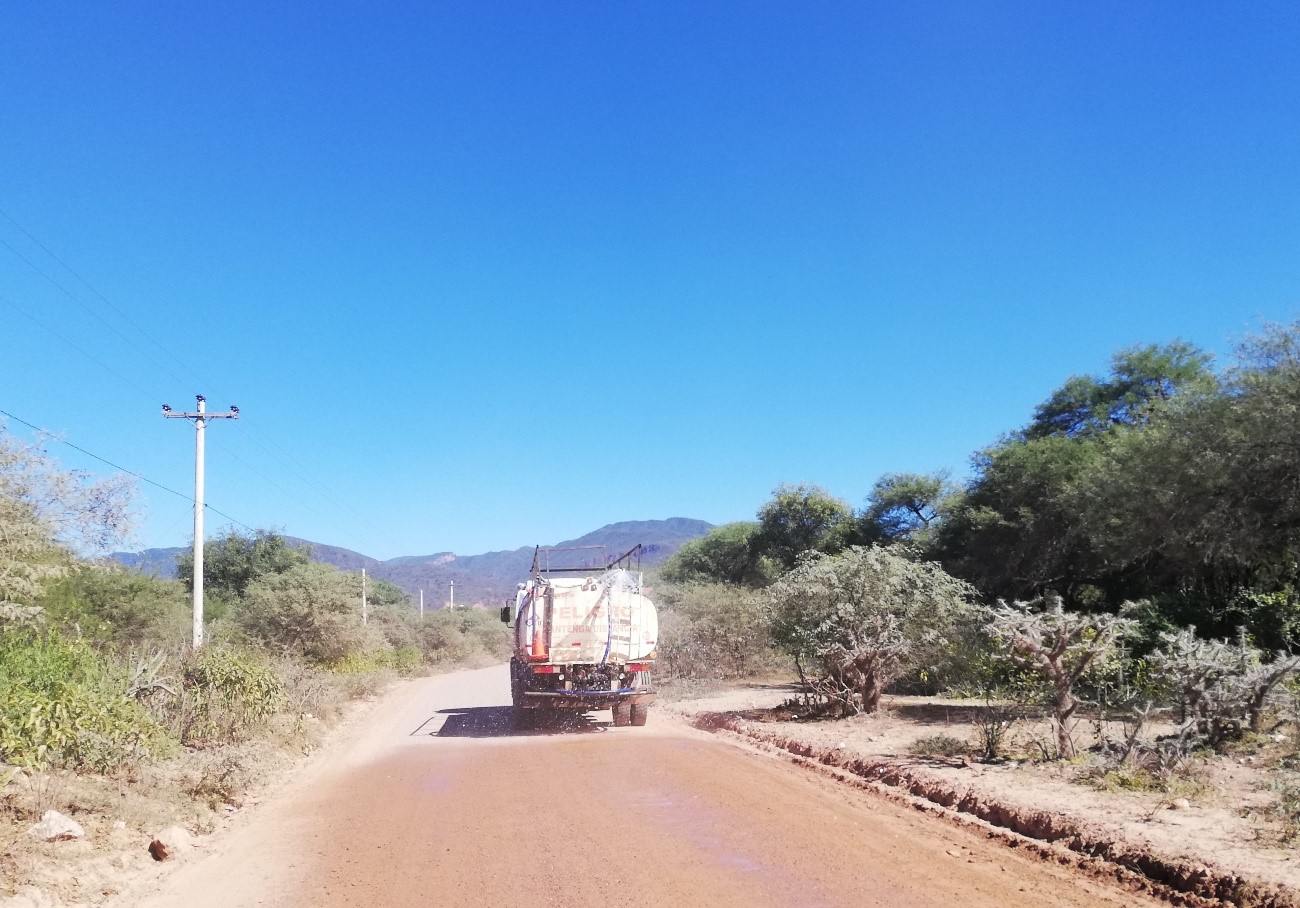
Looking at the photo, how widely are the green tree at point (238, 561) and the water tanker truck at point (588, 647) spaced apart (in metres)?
33.4

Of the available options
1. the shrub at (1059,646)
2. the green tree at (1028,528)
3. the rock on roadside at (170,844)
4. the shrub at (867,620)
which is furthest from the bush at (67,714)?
the green tree at (1028,528)

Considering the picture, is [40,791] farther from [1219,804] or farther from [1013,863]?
[1219,804]

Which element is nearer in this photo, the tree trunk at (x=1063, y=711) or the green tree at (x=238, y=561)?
the tree trunk at (x=1063, y=711)

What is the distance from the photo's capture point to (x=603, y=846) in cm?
Result: 782

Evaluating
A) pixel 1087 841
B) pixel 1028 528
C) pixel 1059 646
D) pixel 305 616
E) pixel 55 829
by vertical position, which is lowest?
pixel 1087 841

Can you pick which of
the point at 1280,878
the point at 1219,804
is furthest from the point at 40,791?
the point at 1219,804

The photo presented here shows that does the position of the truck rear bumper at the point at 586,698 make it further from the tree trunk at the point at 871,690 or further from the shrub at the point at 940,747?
the shrub at the point at 940,747

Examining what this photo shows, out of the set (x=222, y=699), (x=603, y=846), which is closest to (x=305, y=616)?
(x=222, y=699)

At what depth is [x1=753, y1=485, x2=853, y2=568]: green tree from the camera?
147 ft

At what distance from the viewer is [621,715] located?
17.9 m

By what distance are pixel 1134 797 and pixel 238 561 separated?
4672 cm

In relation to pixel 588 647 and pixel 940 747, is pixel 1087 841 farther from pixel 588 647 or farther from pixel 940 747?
pixel 588 647

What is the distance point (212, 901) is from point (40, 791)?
246 cm

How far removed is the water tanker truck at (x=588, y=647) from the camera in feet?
56.7
